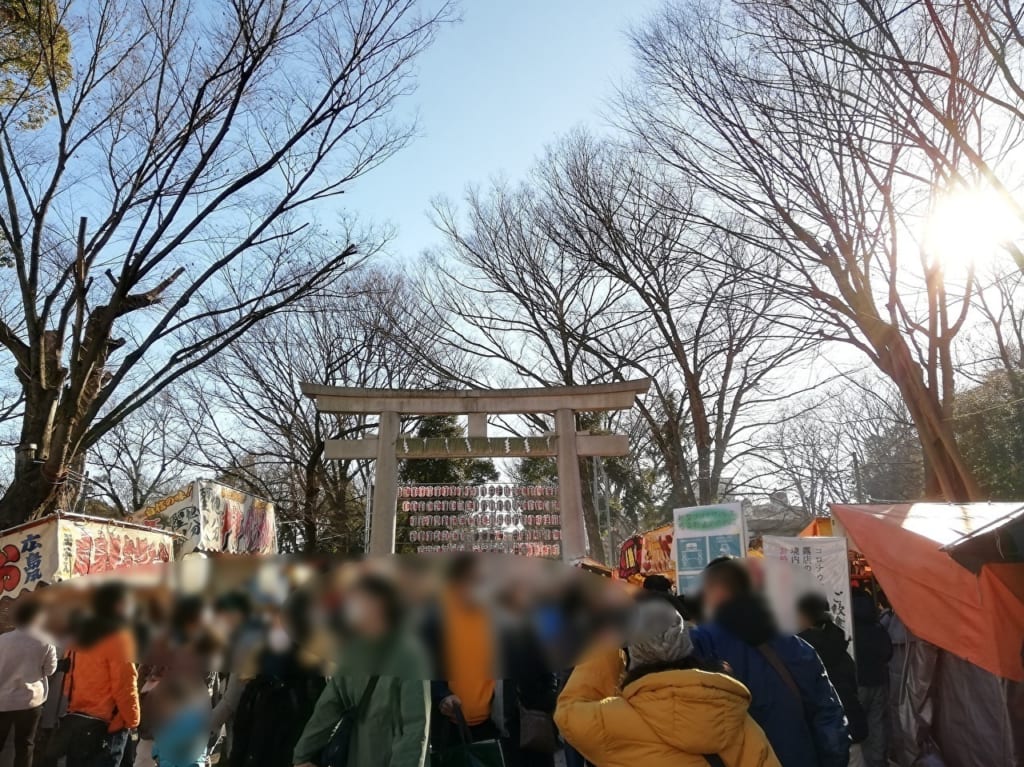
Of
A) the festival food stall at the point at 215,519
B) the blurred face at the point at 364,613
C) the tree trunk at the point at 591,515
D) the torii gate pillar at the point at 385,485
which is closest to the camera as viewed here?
the blurred face at the point at 364,613

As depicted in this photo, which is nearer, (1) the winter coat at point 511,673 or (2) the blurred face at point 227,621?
(2) the blurred face at point 227,621

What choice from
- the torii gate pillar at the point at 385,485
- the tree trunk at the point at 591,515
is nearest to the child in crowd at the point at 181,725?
the torii gate pillar at the point at 385,485

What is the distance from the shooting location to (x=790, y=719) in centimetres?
295

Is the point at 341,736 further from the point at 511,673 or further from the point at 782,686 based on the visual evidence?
the point at 782,686

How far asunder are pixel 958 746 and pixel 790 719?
3182mm

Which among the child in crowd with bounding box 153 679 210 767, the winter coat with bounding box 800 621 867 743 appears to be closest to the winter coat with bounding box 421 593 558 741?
the child in crowd with bounding box 153 679 210 767

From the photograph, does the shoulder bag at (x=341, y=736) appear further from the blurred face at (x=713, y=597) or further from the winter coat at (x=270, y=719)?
the blurred face at (x=713, y=597)

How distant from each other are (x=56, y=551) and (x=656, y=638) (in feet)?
20.4

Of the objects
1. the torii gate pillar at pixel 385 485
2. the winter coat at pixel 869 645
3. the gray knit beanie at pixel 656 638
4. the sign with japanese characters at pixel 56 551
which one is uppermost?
the torii gate pillar at pixel 385 485

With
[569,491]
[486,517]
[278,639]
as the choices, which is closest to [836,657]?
[278,639]

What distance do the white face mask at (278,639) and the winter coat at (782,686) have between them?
61.0 inches

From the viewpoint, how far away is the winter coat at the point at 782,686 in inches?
116

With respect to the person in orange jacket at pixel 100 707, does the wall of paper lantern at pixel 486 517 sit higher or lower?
higher

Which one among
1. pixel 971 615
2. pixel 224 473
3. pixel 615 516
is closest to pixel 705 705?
pixel 971 615
